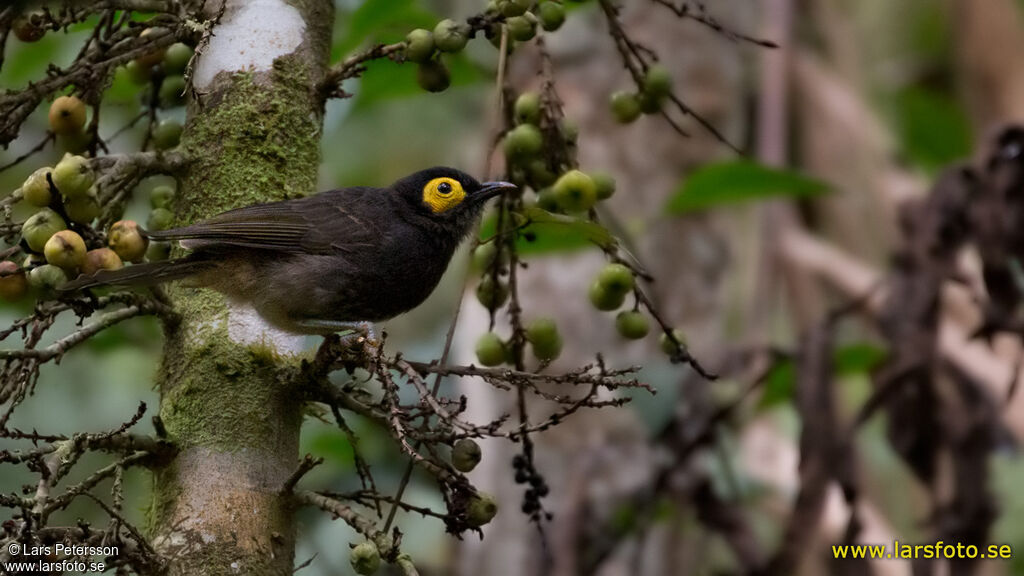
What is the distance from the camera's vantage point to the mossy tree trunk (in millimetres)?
2051

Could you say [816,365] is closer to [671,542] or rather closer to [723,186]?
[723,186]

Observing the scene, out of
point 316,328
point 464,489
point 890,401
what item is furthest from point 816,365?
point 464,489

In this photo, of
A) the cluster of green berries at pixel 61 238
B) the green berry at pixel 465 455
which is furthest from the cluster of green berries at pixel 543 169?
the cluster of green berries at pixel 61 238

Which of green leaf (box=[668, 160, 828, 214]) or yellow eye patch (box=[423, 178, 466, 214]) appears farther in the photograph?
green leaf (box=[668, 160, 828, 214])

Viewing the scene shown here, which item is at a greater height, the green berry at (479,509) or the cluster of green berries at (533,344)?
the cluster of green berries at (533,344)

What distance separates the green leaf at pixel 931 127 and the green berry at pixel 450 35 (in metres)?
7.47

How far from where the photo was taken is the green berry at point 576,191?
246 centimetres

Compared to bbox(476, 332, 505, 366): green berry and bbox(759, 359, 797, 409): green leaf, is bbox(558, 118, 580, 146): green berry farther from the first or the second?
bbox(759, 359, 797, 409): green leaf

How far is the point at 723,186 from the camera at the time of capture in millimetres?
4039

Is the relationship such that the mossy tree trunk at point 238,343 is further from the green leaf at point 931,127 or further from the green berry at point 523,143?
the green leaf at point 931,127

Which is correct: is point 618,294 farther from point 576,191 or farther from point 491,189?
point 491,189

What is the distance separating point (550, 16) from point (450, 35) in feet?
1.18

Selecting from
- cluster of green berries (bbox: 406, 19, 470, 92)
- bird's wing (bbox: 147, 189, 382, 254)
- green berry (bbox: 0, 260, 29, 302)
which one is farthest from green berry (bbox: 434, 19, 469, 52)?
green berry (bbox: 0, 260, 29, 302)

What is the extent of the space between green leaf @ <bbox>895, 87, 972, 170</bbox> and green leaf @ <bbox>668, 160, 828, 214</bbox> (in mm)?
5462
